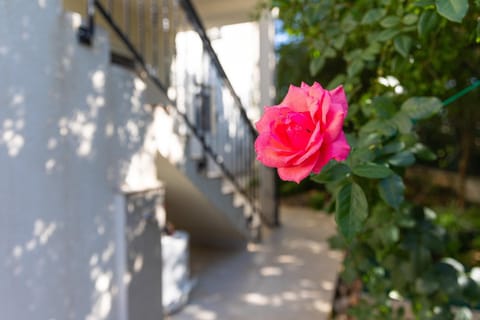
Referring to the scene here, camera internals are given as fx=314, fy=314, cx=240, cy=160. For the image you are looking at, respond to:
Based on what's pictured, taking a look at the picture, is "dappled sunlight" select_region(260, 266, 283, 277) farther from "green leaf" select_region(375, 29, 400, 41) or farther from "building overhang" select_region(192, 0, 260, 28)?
"building overhang" select_region(192, 0, 260, 28)

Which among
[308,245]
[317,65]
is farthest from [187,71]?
[317,65]

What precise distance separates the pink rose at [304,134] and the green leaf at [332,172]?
0.52 feet

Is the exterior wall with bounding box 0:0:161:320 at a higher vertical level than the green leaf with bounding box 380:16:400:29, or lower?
lower

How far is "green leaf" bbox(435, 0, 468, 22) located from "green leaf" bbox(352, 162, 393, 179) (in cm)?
33

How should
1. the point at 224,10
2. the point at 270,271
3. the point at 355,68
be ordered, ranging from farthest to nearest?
the point at 224,10
the point at 270,271
the point at 355,68

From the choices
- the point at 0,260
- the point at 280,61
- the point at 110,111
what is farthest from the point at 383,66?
the point at 280,61

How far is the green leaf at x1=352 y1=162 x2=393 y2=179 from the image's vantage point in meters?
0.67

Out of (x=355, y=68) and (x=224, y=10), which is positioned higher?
(x=224, y=10)

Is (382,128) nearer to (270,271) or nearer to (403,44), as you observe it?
(403,44)

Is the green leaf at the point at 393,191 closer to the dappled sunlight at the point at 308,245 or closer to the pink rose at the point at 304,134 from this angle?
the pink rose at the point at 304,134

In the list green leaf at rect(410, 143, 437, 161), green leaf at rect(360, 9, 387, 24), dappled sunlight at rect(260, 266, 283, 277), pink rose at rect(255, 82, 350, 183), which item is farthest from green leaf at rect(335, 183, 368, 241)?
dappled sunlight at rect(260, 266, 283, 277)

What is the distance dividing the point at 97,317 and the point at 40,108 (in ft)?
3.82

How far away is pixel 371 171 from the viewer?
0.69 m

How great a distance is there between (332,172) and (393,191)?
13.0 inches
